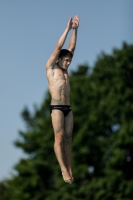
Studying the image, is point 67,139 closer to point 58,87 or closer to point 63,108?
point 63,108

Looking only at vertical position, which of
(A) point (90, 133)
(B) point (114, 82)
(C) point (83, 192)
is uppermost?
(B) point (114, 82)

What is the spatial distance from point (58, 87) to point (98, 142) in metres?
55.1

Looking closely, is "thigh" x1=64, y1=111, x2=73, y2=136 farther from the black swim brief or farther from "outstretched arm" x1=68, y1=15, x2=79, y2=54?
"outstretched arm" x1=68, y1=15, x2=79, y2=54

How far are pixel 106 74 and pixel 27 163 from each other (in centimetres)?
1468

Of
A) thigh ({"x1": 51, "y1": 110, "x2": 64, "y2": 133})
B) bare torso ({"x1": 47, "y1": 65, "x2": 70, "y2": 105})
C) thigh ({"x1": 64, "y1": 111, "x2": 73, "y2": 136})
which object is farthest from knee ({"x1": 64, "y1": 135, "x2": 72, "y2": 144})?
bare torso ({"x1": 47, "y1": 65, "x2": 70, "y2": 105})

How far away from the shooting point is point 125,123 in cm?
6481

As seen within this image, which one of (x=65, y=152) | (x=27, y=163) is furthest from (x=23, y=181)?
(x=65, y=152)

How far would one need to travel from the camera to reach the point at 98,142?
6825cm

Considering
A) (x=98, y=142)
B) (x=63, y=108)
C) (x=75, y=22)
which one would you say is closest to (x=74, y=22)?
(x=75, y=22)

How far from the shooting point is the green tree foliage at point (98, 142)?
65188 mm

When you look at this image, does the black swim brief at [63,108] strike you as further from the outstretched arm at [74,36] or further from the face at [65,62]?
the outstretched arm at [74,36]

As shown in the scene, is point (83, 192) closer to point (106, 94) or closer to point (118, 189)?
point (118, 189)

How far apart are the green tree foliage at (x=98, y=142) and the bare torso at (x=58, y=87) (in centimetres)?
5055

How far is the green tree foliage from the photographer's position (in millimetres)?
65188
